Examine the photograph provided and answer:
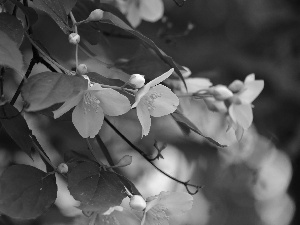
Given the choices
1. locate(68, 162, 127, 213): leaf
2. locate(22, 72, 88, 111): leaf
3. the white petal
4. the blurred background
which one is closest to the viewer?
locate(22, 72, 88, 111): leaf

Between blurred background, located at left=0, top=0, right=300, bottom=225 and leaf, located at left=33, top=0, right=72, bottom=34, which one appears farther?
blurred background, located at left=0, top=0, right=300, bottom=225

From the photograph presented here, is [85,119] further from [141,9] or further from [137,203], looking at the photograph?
[141,9]

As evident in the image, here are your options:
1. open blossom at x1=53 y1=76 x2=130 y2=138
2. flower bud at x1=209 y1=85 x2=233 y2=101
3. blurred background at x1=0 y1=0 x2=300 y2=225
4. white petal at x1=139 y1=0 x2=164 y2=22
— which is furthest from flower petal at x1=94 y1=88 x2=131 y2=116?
blurred background at x1=0 y1=0 x2=300 y2=225

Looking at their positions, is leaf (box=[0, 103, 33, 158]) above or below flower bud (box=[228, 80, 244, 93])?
above

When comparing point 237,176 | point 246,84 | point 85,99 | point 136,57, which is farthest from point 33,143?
point 237,176

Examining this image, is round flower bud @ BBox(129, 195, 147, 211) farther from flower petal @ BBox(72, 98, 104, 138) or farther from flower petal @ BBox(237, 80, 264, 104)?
flower petal @ BBox(237, 80, 264, 104)

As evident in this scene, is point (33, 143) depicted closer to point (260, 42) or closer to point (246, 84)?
point (246, 84)
